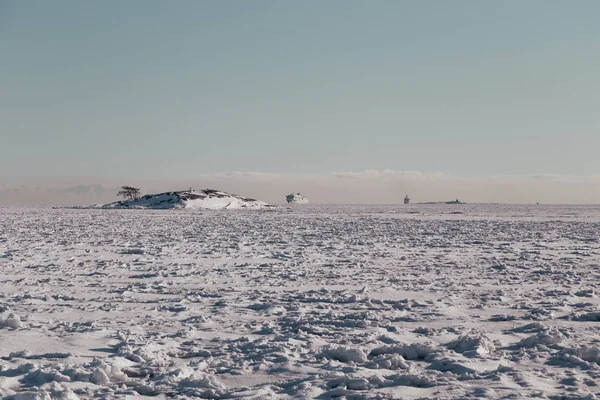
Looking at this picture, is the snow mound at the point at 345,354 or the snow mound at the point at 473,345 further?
the snow mound at the point at 473,345

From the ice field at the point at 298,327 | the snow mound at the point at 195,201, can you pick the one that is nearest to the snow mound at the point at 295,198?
the snow mound at the point at 195,201

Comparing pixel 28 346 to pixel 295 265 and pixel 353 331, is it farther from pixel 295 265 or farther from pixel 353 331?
pixel 295 265

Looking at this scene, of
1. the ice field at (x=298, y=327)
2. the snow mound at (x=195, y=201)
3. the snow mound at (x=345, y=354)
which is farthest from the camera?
the snow mound at (x=195, y=201)

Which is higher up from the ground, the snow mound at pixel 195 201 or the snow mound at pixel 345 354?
the snow mound at pixel 195 201

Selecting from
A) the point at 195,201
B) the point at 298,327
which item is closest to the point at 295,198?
the point at 195,201

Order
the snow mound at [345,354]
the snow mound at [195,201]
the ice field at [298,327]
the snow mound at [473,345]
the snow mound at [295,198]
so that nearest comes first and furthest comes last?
the ice field at [298,327] → the snow mound at [345,354] → the snow mound at [473,345] → the snow mound at [195,201] → the snow mound at [295,198]

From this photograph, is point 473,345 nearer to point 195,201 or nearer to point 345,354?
point 345,354

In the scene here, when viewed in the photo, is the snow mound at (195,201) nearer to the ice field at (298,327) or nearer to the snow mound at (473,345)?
the ice field at (298,327)
